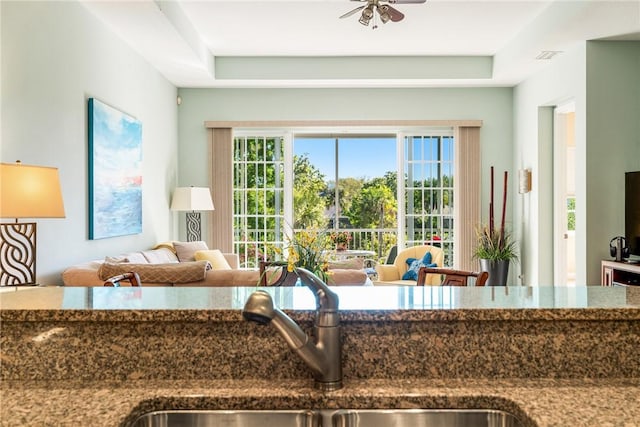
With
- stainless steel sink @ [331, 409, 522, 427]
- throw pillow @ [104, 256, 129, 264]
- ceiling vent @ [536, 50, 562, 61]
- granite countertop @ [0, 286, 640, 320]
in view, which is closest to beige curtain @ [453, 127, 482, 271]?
ceiling vent @ [536, 50, 562, 61]

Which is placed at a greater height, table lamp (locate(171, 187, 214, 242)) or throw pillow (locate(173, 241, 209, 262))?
table lamp (locate(171, 187, 214, 242))

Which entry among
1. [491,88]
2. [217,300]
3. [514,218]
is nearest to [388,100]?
[491,88]

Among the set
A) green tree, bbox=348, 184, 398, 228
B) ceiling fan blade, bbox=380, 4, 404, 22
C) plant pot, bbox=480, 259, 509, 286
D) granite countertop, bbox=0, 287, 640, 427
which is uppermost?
ceiling fan blade, bbox=380, 4, 404, 22

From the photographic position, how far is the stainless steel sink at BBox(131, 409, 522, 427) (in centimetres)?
108

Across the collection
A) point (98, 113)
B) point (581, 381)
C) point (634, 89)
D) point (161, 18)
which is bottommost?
point (581, 381)

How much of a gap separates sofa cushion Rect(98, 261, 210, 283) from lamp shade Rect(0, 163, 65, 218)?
0.81m

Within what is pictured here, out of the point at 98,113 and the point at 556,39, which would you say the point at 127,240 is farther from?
the point at 556,39

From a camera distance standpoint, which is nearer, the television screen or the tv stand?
the tv stand

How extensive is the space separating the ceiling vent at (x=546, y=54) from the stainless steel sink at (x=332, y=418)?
520cm

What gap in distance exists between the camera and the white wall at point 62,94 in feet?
11.2

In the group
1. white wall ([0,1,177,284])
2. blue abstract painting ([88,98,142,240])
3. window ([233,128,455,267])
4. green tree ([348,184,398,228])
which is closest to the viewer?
white wall ([0,1,177,284])

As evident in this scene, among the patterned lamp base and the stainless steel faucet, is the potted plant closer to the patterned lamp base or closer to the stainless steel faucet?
the patterned lamp base

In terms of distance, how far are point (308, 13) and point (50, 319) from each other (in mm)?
4473

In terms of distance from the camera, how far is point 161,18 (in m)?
4.52
